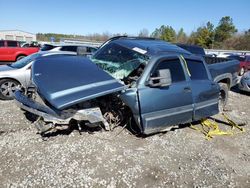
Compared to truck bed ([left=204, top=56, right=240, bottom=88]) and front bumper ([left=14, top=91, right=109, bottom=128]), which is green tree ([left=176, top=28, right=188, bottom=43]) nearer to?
truck bed ([left=204, top=56, right=240, bottom=88])

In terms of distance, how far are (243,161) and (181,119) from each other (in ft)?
4.17

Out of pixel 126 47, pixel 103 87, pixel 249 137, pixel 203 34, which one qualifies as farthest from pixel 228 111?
pixel 203 34

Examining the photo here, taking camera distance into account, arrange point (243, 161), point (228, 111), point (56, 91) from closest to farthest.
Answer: point (56, 91) < point (243, 161) < point (228, 111)

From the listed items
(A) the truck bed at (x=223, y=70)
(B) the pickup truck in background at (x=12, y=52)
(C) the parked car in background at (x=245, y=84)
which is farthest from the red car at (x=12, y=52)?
(C) the parked car in background at (x=245, y=84)

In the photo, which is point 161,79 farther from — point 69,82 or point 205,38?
point 205,38

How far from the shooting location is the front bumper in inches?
135

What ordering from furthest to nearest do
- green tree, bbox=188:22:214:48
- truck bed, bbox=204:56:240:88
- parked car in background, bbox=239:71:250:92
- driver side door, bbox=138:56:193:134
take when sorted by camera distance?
1. green tree, bbox=188:22:214:48
2. parked car in background, bbox=239:71:250:92
3. truck bed, bbox=204:56:240:88
4. driver side door, bbox=138:56:193:134

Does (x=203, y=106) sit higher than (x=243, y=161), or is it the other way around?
(x=203, y=106)

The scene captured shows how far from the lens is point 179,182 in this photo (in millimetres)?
3160

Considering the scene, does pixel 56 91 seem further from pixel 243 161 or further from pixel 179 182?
pixel 243 161

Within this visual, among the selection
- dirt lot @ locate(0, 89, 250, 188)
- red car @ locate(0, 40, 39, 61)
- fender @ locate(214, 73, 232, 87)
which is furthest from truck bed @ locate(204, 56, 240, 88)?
red car @ locate(0, 40, 39, 61)

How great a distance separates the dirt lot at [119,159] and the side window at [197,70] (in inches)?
47.7

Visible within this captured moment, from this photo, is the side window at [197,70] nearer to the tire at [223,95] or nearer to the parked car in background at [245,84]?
Answer: the tire at [223,95]

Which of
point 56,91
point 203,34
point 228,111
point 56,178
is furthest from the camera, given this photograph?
point 203,34
